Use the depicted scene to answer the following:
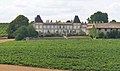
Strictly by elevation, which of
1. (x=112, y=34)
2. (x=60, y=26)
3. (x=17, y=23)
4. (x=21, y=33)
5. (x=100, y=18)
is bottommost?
(x=112, y=34)

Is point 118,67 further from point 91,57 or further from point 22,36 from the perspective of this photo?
point 22,36

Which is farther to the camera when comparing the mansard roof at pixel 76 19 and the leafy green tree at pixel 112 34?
the mansard roof at pixel 76 19

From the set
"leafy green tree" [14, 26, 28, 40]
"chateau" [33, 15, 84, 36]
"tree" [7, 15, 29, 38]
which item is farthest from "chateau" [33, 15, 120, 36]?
"leafy green tree" [14, 26, 28, 40]

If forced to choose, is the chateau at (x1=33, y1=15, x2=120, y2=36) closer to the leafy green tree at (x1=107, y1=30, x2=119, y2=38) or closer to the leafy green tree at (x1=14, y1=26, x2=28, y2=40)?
the leafy green tree at (x1=107, y1=30, x2=119, y2=38)

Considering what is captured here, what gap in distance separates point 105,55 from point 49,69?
40.5ft

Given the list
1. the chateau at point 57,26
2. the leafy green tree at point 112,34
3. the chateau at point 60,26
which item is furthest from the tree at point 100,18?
the leafy green tree at point 112,34

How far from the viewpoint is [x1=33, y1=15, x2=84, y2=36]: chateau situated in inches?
5241

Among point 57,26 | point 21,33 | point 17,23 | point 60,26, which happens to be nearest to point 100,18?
point 60,26

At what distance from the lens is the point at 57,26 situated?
136750 mm

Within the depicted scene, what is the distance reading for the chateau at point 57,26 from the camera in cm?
13312

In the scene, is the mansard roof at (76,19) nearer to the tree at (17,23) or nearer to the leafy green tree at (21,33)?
the tree at (17,23)

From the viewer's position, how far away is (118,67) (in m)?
40.6

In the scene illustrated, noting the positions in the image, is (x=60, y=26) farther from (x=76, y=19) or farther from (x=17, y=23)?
(x=17, y=23)

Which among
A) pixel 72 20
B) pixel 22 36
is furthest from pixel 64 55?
pixel 72 20
